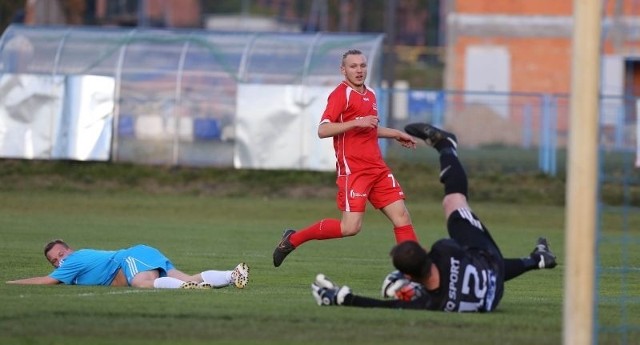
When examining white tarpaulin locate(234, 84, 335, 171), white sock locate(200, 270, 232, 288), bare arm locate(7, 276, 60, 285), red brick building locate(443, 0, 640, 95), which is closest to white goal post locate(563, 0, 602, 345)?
white sock locate(200, 270, 232, 288)

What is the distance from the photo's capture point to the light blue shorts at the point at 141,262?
43.0 feet

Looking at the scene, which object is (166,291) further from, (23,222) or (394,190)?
(23,222)

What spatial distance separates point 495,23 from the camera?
57.0 m

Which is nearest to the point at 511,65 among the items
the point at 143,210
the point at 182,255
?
the point at 143,210

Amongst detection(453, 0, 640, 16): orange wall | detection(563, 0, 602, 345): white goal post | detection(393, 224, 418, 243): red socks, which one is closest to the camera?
detection(563, 0, 602, 345): white goal post

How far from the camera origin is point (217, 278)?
13.2 meters

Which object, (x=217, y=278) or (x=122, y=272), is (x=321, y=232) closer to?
(x=217, y=278)

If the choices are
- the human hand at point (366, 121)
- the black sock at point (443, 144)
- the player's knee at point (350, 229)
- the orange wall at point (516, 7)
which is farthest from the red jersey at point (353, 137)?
the orange wall at point (516, 7)

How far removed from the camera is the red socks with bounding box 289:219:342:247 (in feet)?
45.0

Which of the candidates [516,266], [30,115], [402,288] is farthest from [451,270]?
[30,115]

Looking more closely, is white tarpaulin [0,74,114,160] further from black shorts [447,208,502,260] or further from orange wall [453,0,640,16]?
orange wall [453,0,640,16]

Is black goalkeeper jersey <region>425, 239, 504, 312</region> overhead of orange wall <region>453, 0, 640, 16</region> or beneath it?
beneath

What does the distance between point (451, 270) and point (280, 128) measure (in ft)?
68.6

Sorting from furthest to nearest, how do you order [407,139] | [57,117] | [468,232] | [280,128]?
[57,117], [280,128], [407,139], [468,232]
